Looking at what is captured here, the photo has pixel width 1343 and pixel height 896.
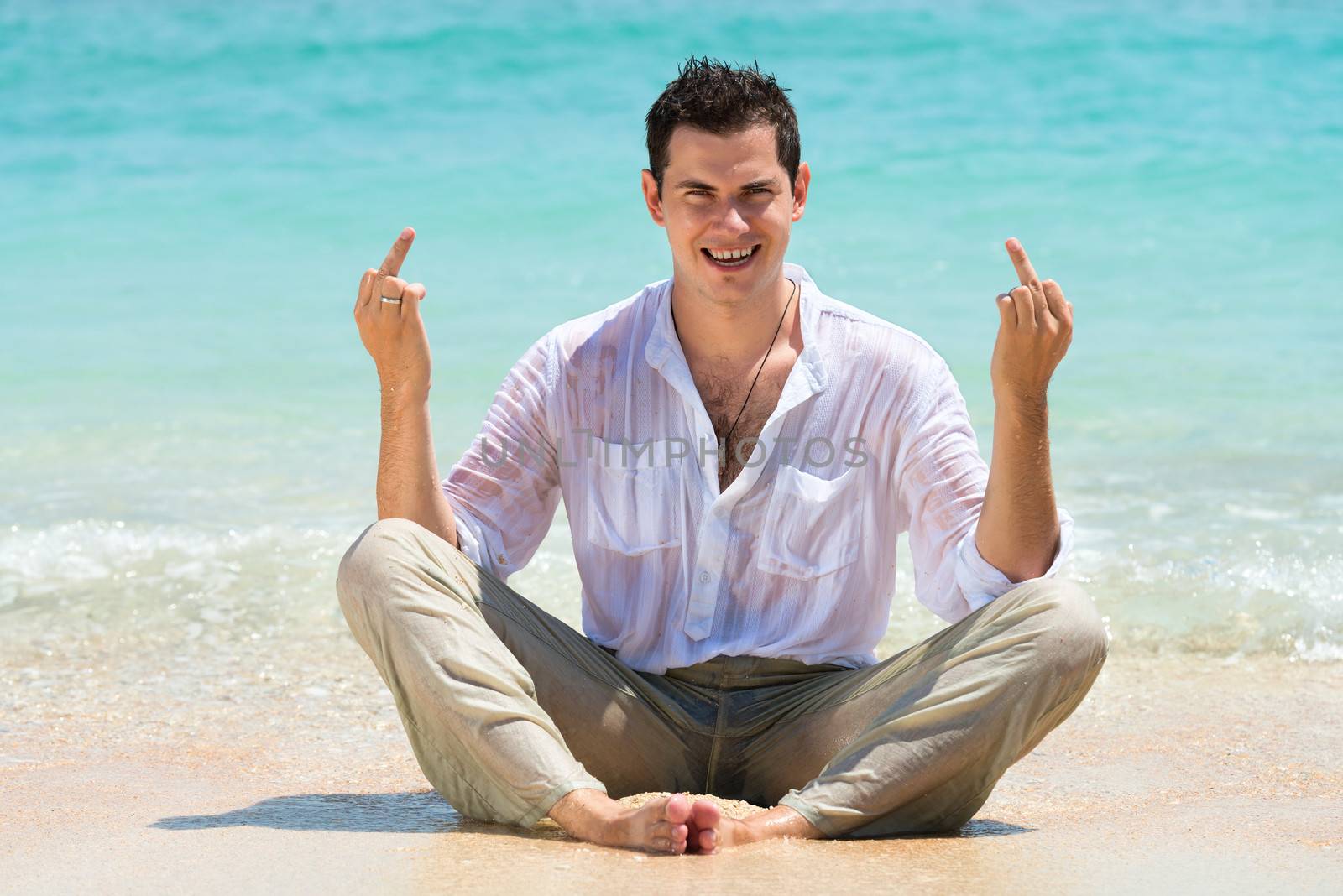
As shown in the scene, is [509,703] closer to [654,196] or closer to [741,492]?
[741,492]

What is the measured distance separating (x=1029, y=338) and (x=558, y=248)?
9.35m

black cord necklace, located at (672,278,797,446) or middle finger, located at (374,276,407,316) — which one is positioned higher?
middle finger, located at (374,276,407,316)

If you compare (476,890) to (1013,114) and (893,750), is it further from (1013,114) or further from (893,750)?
(1013,114)

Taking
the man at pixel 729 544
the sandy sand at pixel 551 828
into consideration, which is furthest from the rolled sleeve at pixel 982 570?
the sandy sand at pixel 551 828

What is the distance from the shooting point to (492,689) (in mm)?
2939

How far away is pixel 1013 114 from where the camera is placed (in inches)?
593

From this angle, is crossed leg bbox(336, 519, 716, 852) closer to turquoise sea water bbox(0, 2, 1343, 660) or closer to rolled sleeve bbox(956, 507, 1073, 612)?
rolled sleeve bbox(956, 507, 1073, 612)

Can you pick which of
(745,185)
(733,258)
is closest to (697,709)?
(733,258)

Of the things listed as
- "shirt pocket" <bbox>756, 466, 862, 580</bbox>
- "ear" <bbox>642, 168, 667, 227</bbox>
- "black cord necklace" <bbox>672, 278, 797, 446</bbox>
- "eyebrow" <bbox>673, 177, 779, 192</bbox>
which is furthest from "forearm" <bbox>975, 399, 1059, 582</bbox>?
"ear" <bbox>642, 168, 667, 227</bbox>

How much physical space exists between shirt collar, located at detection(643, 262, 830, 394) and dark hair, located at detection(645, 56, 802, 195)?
0.26 meters

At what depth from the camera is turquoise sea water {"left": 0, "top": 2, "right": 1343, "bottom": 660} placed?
579cm

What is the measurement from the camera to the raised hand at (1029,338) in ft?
9.76

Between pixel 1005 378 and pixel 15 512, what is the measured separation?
4805 mm

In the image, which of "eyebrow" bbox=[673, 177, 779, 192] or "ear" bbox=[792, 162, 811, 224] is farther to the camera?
"ear" bbox=[792, 162, 811, 224]
